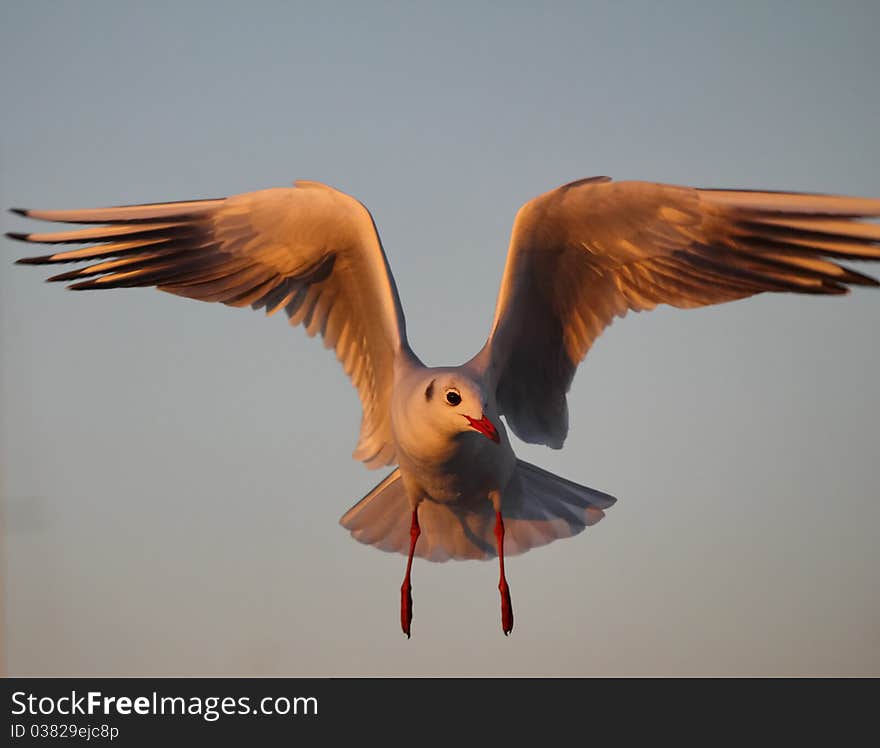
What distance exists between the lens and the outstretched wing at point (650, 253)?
720cm

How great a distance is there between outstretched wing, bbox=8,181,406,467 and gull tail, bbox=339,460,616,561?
0.85 meters

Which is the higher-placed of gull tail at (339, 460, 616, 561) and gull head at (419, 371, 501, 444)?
gull head at (419, 371, 501, 444)

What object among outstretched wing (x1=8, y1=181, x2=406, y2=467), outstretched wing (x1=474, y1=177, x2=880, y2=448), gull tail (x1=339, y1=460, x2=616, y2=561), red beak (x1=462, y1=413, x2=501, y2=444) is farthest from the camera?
gull tail (x1=339, y1=460, x2=616, y2=561)

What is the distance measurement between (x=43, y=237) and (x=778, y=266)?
11.5 feet

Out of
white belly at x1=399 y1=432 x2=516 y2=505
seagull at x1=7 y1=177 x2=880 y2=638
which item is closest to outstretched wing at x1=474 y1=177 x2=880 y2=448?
seagull at x1=7 y1=177 x2=880 y2=638

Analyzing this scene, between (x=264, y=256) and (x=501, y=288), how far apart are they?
123 centimetres

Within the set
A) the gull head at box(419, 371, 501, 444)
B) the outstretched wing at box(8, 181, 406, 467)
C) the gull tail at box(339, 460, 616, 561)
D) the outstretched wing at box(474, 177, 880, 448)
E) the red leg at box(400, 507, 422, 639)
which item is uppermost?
the outstretched wing at box(8, 181, 406, 467)

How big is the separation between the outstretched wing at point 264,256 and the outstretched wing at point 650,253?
69 centimetres

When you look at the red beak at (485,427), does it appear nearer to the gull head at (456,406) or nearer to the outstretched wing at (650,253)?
the gull head at (456,406)

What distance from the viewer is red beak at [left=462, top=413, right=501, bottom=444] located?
6898mm

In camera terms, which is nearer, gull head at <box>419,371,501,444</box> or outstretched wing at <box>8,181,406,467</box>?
gull head at <box>419,371,501,444</box>

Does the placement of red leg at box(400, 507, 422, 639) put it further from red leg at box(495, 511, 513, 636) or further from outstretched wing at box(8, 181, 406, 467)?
outstretched wing at box(8, 181, 406, 467)

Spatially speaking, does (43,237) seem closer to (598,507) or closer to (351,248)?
(351,248)

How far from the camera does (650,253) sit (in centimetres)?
753
